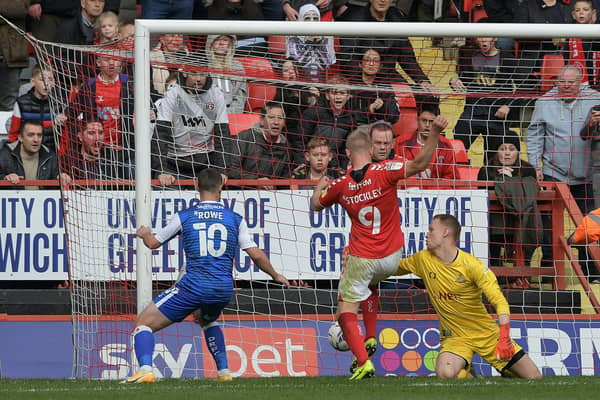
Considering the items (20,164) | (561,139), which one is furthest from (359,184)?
(20,164)

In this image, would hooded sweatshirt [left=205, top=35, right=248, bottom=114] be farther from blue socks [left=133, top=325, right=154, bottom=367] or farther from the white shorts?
blue socks [left=133, top=325, right=154, bottom=367]

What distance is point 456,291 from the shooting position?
8633 millimetres

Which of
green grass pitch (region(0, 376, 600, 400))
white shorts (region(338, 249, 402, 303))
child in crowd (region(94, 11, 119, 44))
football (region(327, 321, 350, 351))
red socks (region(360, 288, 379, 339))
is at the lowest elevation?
green grass pitch (region(0, 376, 600, 400))

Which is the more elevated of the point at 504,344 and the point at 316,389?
the point at 504,344

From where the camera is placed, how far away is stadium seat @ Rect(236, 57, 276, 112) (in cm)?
1070

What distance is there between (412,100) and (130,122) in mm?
2886

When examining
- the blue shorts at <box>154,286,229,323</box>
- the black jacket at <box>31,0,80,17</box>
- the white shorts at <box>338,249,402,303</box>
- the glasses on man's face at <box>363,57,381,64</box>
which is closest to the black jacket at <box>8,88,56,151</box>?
the black jacket at <box>31,0,80,17</box>

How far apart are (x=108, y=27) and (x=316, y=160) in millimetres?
3491

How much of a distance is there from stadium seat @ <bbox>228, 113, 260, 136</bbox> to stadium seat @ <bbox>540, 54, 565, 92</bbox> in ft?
9.65

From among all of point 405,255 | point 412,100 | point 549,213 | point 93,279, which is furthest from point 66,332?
point 549,213

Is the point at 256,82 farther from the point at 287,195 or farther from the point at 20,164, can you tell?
the point at 20,164

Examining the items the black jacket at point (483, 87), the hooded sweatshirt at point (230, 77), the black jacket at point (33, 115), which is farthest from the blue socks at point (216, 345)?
the black jacket at point (33, 115)

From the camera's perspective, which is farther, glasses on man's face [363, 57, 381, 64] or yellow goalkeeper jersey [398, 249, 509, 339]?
glasses on man's face [363, 57, 381, 64]

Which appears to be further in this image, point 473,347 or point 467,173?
point 467,173
